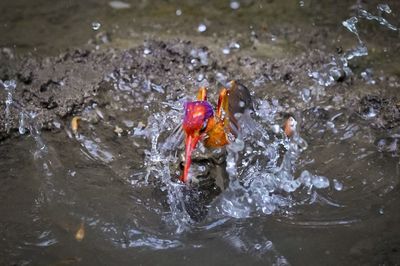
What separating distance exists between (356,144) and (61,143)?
1486 mm

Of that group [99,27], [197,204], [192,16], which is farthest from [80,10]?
[197,204]

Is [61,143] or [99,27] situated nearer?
[61,143]

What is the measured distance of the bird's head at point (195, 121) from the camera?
2.53 m

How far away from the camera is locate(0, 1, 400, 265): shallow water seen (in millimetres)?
2543

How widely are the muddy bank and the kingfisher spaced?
0.73 feet

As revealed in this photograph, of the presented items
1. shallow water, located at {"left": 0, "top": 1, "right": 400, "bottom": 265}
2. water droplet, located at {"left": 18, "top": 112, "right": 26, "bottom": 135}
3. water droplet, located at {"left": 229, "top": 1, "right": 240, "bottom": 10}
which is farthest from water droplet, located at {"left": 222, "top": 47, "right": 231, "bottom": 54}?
water droplet, located at {"left": 18, "top": 112, "right": 26, "bottom": 135}

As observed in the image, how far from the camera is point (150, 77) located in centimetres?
333

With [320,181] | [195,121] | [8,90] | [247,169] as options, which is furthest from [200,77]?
[8,90]

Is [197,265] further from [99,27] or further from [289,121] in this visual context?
[99,27]

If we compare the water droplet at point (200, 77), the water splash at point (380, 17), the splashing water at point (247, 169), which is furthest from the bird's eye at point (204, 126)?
the water splash at point (380, 17)

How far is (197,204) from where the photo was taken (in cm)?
270

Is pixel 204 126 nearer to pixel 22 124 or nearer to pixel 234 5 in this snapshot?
pixel 22 124

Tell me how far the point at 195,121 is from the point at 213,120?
0.12 meters

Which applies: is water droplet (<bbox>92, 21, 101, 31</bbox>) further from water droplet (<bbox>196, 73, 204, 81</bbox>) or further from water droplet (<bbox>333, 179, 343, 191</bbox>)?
water droplet (<bbox>333, 179, 343, 191</bbox>)
